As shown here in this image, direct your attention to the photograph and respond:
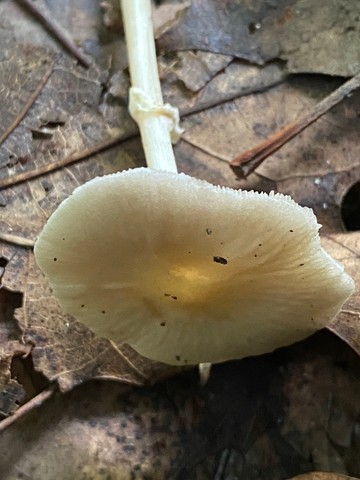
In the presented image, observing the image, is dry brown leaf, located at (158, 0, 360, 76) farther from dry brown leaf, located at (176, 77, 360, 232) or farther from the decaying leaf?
the decaying leaf

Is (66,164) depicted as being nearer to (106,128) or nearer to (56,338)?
(106,128)

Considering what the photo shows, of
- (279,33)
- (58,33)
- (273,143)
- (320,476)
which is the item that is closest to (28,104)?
(58,33)

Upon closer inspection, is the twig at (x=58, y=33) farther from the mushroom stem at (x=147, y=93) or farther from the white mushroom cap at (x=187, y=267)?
the white mushroom cap at (x=187, y=267)

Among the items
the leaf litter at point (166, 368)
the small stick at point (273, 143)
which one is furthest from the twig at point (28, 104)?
the small stick at point (273, 143)

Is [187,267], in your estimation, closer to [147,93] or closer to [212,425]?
[212,425]

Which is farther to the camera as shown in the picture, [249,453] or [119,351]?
[119,351]

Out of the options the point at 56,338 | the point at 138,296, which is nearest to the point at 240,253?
the point at 138,296
